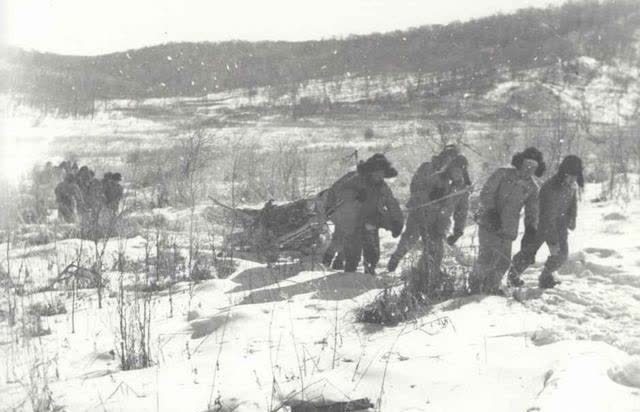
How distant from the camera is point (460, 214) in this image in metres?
7.45

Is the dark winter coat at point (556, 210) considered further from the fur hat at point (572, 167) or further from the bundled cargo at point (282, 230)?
the bundled cargo at point (282, 230)

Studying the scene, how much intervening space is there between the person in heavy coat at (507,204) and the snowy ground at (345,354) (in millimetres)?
636

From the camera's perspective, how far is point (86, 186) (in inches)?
452

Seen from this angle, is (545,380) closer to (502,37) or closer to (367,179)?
(367,179)

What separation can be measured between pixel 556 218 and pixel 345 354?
9.36 feet

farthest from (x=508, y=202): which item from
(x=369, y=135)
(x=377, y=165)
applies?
(x=369, y=135)

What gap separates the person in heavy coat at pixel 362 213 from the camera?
6855mm

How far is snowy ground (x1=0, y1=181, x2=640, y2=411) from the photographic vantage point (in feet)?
11.0

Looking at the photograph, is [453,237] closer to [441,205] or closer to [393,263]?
[441,205]

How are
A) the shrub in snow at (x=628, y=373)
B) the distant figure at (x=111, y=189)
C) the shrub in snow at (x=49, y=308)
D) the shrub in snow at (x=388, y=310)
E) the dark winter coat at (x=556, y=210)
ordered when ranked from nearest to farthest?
the shrub in snow at (x=628, y=373) → the shrub in snow at (x=388, y=310) → the shrub in snow at (x=49, y=308) → the dark winter coat at (x=556, y=210) → the distant figure at (x=111, y=189)

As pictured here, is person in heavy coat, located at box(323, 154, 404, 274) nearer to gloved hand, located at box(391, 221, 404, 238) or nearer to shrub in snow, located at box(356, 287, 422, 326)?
gloved hand, located at box(391, 221, 404, 238)

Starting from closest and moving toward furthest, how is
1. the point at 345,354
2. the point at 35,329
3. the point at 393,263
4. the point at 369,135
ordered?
the point at 345,354 → the point at 35,329 → the point at 393,263 → the point at 369,135

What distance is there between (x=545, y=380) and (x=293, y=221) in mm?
5320

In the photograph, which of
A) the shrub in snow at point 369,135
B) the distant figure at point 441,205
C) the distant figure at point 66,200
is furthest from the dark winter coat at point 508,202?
the shrub in snow at point 369,135
